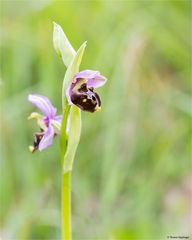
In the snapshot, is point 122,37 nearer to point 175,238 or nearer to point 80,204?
point 80,204

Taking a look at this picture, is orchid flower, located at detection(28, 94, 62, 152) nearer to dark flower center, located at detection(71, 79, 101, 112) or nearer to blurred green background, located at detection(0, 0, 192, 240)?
dark flower center, located at detection(71, 79, 101, 112)

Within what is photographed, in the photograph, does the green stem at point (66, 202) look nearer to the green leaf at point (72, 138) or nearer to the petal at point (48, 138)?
the green leaf at point (72, 138)

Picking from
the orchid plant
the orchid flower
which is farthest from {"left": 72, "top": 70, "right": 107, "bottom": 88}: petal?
the orchid flower

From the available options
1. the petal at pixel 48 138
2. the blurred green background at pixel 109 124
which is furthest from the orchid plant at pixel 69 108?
the blurred green background at pixel 109 124

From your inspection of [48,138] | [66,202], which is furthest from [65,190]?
[48,138]

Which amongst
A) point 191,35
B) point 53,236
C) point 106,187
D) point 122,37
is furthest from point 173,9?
point 53,236

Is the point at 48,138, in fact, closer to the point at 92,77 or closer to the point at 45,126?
the point at 45,126
